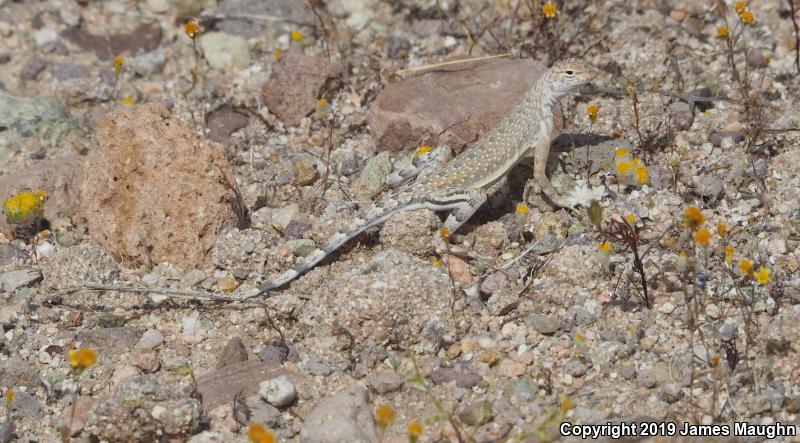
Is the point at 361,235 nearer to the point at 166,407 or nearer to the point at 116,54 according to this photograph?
the point at 166,407

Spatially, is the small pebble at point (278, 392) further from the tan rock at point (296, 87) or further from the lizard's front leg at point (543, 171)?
the tan rock at point (296, 87)

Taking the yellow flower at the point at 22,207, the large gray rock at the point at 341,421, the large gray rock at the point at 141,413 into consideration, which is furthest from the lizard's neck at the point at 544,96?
the yellow flower at the point at 22,207

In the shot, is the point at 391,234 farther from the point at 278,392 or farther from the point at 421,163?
the point at 278,392

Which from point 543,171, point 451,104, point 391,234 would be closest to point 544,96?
point 543,171

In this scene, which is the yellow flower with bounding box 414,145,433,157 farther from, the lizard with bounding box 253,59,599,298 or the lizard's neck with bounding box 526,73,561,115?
the lizard's neck with bounding box 526,73,561,115

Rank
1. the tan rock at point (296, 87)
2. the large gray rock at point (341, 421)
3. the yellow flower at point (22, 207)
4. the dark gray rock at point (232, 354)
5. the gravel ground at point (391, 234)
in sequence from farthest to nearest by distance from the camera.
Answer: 1. the tan rock at point (296, 87)
2. the yellow flower at point (22, 207)
3. the dark gray rock at point (232, 354)
4. the gravel ground at point (391, 234)
5. the large gray rock at point (341, 421)

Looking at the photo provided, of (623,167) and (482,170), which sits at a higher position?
(623,167)

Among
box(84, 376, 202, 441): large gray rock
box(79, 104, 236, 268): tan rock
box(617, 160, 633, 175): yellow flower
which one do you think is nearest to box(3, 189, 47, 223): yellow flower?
box(79, 104, 236, 268): tan rock
